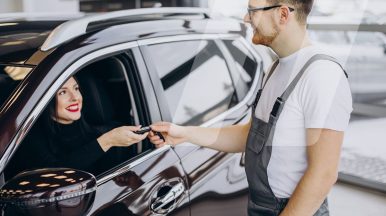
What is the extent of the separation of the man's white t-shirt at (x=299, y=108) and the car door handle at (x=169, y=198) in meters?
0.33

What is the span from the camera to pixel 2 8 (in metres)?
6.34

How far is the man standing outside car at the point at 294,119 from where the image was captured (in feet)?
4.53

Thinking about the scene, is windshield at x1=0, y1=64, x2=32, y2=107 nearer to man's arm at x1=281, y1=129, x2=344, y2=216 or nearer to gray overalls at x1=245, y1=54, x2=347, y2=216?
gray overalls at x1=245, y1=54, x2=347, y2=216

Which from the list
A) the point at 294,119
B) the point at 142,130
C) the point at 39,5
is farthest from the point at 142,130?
the point at 39,5

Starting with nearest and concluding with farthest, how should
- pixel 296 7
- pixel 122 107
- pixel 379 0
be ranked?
pixel 296 7, pixel 122 107, pixel 379 0

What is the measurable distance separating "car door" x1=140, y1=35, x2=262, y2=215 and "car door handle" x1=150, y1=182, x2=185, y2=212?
0.07 metres

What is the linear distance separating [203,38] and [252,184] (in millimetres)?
782

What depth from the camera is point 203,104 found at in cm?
213

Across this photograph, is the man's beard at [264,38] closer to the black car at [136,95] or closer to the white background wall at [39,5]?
the black car at [136,95]

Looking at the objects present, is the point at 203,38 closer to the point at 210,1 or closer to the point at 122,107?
the point at 122,107

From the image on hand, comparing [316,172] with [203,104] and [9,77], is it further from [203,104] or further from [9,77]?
[9,77]

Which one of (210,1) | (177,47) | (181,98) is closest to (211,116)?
(181,98)

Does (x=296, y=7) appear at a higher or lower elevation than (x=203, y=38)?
higher

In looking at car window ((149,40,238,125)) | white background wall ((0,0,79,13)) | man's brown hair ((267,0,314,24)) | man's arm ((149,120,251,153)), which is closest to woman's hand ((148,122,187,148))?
man's arm ((149,120,251,153))
